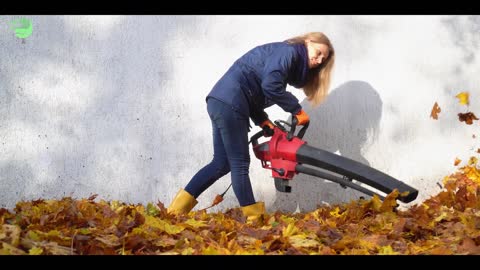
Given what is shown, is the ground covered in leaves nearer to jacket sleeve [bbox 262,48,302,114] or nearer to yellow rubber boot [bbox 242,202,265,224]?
yellow rubber boot [bbox 242,202,265,224]

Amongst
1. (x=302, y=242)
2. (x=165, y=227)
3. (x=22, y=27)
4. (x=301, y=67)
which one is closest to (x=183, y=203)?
(x=165, y=227)

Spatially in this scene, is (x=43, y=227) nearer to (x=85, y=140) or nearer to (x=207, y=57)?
(x=85, y=140)

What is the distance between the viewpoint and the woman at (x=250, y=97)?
3986mm

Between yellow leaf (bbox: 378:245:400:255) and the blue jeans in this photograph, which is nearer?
yellow leaf (bbox: 378:245:400:255)

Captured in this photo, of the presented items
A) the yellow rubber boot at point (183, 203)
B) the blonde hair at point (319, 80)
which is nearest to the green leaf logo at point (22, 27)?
the yellow rubber boot at point (183, 203)

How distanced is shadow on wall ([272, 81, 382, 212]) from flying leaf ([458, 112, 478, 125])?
581 mm

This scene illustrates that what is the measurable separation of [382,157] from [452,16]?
43.8 inches

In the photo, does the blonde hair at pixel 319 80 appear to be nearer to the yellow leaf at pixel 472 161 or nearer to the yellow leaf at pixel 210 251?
the yellow leaf at pixel 472 161

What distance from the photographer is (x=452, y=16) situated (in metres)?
4.80

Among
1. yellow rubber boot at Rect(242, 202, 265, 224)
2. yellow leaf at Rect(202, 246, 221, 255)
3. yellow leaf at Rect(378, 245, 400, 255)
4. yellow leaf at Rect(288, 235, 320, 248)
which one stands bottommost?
yellow leaf at Rect(202, 246, 221, 255)

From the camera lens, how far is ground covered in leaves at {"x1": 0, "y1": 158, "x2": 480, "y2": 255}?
2.96 meters

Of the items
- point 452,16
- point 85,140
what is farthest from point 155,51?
point 452,16

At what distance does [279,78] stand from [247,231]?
3.30ft

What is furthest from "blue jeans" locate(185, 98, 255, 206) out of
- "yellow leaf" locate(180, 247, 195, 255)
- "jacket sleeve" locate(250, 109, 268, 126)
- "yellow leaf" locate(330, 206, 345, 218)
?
"yellow leaf" locate(180, 247, 195, 255)
